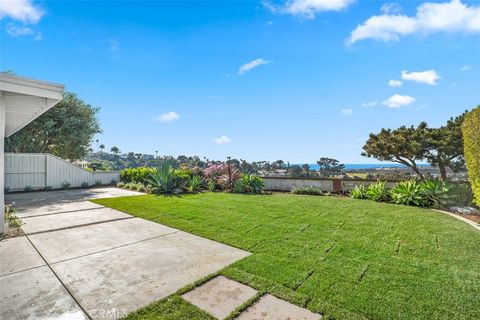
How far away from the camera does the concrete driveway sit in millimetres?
2369

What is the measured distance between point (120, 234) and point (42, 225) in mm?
2190

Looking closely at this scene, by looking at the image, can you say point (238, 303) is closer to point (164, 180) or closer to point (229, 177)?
point (164, 180)

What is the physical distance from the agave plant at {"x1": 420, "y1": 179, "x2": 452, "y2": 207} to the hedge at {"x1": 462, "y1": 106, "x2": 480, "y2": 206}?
1276 millimetres


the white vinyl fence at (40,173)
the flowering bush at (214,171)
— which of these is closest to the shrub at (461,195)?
the flowering bush at (214,171)

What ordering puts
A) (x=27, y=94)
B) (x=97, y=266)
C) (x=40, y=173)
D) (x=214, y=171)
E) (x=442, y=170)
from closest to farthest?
1. (x=97, y=266)
2. (x=27, y=94)
3. (x=442, y=170)
4. (x=214, y=171)
5. (x=40, y=173)

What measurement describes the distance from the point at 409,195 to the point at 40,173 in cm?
1645

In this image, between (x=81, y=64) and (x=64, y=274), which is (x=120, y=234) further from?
(x=81, y=64)

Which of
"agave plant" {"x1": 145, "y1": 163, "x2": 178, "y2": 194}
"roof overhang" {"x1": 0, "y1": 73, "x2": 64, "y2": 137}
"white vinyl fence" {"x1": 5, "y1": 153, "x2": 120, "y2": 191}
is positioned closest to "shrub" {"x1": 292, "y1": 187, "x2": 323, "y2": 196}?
"agave plant" {"x1": 145, "y1": 163, "x2": 178, "y2": 194}

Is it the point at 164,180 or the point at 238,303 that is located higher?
the point at 164,180

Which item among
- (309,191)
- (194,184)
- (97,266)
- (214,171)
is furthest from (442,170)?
(97,266)

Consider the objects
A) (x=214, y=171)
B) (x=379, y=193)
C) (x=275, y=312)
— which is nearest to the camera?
(x=275, y=312)

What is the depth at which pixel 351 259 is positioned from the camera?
3.41 m

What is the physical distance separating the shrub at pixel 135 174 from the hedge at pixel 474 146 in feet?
40.8

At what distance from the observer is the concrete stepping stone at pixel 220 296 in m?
2.30
